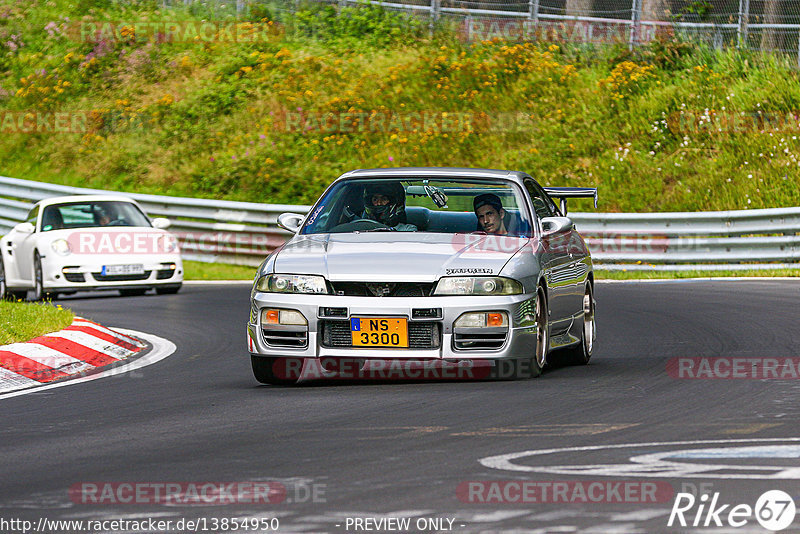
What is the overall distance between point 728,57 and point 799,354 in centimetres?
2043

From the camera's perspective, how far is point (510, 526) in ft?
16.6

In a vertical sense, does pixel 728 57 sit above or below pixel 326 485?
above

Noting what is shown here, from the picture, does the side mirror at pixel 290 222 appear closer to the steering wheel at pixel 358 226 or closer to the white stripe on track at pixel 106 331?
the steering wheel at pixel 358 226

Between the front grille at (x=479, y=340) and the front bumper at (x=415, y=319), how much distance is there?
0.05 feet

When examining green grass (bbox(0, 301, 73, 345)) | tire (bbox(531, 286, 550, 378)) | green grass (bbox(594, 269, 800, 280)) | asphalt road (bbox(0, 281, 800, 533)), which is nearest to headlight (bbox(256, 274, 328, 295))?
asphalt road (bbox(0, 281, 800, 533))

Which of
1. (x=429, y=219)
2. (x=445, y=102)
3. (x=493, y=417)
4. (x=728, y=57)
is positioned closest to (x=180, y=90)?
(x=445, y=102)

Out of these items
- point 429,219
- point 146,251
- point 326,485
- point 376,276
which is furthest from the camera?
point 146,251

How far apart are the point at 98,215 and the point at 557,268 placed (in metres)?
11.6

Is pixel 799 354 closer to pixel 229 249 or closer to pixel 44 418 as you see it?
pixel 44 418

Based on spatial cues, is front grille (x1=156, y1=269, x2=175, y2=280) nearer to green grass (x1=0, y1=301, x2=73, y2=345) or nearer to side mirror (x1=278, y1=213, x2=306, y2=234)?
green grass (x1=0, y1=301, x2=73, y2=345)

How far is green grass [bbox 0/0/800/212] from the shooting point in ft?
89.8

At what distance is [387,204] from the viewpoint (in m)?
10.4

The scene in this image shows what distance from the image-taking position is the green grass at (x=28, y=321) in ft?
37.3

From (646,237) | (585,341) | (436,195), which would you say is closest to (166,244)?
(646,237)
